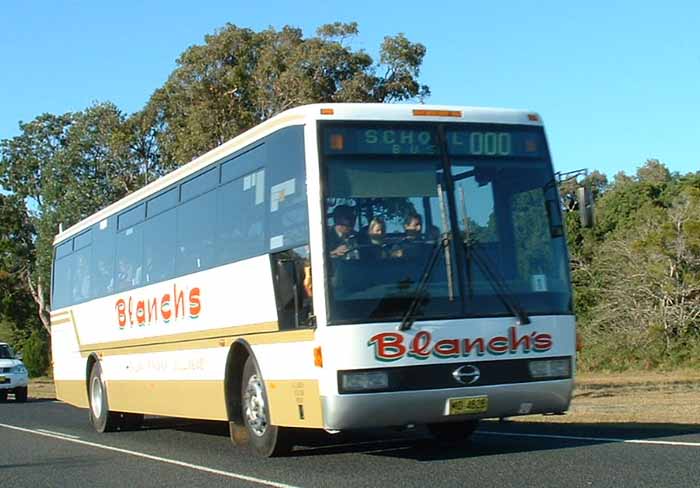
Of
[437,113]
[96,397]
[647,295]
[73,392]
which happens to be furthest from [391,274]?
[647,295]

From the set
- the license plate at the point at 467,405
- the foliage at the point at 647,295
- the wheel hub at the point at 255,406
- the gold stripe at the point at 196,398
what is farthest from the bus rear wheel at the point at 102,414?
the foliage at the point at 647,295

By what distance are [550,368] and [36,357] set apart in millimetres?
52942

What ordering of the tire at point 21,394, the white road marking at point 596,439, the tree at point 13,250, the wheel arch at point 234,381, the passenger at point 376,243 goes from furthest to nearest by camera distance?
the tree at point 13,250 < the tire at point 21,394 < the wheel arch at point 234,381 < the white road marking at point 596,439 < the passenger at point 376,243

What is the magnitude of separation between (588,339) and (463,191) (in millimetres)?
31165

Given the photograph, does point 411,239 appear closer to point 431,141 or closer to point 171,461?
point 431,141

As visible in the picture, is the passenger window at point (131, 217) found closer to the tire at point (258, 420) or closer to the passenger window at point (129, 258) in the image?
the passenger window at point (129, 258)

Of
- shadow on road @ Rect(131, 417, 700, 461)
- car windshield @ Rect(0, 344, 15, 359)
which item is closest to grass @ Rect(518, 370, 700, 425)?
shadow on road @ Rect(131, 417, 700, 461)

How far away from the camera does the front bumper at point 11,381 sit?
3312 cm

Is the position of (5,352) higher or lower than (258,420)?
higher

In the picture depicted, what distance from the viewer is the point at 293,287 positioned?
35.9 feet

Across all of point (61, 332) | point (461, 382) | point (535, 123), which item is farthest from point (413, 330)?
point (61, 332)

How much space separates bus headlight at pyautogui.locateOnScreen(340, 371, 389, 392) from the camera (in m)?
10.2

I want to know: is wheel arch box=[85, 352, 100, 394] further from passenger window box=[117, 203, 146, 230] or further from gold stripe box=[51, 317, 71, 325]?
passenger window box=[117, 203, 146, 230]

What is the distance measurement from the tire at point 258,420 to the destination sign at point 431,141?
276cm
